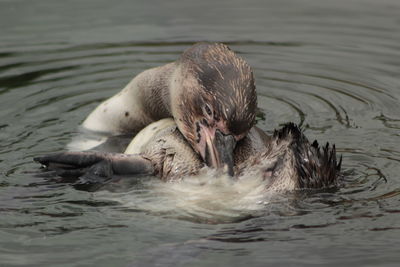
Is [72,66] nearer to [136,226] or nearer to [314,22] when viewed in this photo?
[314,22]

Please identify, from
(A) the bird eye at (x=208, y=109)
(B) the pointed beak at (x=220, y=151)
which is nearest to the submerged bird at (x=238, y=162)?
(B) the pointed beak at (x=220, y=151)

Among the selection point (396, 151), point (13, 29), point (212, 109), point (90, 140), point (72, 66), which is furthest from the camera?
point (13, 29)

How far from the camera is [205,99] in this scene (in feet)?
23.7

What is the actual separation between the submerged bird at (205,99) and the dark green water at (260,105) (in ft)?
2.07

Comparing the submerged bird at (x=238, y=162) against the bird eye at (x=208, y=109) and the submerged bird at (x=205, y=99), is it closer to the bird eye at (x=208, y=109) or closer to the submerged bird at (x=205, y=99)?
Result: the submerged bird at (x=205, y=99)

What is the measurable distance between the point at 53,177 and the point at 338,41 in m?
4.78

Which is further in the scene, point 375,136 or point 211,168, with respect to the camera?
point 375,136

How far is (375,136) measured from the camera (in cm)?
823

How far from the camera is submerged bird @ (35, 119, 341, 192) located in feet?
22.3

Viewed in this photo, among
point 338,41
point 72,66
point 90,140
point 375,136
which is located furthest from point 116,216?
point 338,41

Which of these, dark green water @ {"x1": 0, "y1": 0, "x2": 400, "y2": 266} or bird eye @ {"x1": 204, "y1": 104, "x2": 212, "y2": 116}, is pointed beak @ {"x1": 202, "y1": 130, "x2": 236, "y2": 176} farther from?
dark green water @ {"x1": 0, "y1": 0, "x2": 400, "y2": 266}

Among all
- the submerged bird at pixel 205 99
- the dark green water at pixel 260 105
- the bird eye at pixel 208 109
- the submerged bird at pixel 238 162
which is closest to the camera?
the dark green water at pixel 260 105

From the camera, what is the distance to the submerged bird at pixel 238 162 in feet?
22.3

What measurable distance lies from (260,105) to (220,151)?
2432mm
